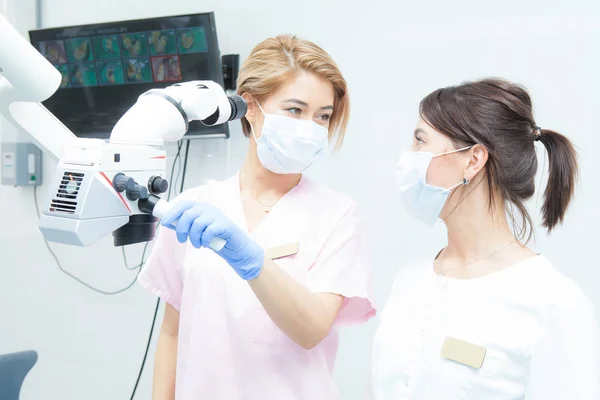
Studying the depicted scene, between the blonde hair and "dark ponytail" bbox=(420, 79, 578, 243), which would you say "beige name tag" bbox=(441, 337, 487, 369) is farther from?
the blonde hair

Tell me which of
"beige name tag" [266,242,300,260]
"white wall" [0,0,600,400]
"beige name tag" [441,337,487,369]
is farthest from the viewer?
"white wall" [0,0,600,400]

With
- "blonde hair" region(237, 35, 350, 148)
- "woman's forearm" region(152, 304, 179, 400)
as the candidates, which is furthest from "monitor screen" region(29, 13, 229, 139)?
"woman's forearm" region(152, 304, 179, 400)

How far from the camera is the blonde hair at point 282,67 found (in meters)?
1.38

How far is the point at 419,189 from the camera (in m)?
1.30

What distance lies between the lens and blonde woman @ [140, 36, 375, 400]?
1305 mm

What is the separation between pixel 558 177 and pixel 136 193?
2.80ft

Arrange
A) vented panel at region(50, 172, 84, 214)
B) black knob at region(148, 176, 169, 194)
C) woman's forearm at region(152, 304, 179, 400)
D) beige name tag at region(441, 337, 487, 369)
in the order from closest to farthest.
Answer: vented panel at region(50, 172, 84, 214) → black knob at region(148, 176, 169, 194) → beige name tag at region(441, 337, 487, 369) → woman's forearm at region(152, 304, 179, 400)

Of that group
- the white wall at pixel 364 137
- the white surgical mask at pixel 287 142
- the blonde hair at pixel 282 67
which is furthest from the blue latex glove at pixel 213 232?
the white wall at pixel 364 137

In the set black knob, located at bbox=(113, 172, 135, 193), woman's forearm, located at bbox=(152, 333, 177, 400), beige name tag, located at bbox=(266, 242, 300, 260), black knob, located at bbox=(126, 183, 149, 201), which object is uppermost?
black knob, located at bbox=(113, 172, 135, 193)

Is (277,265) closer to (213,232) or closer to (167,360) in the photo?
(213,232)

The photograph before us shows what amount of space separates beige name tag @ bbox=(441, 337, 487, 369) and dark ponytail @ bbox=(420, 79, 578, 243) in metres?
0.30

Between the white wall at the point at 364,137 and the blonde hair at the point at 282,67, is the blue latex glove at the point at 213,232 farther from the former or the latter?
the white wall at the point at 364,137

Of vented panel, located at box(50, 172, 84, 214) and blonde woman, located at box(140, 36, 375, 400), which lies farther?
blonde woman, located at box(140, 36, 375, 400)

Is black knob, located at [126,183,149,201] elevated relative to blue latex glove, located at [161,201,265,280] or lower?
elevated
